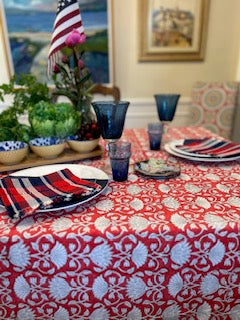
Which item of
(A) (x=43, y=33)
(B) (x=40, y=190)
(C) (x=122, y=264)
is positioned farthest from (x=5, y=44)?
(C) (x=122, y=264)

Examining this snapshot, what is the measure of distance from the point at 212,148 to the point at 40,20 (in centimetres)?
172

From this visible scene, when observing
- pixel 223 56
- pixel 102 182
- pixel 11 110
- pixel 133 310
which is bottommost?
pixel 133 310

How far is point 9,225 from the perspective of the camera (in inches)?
21.5

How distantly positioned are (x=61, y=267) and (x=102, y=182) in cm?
26

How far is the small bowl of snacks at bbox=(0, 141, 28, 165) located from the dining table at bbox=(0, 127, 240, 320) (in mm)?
286

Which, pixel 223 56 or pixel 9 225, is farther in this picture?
pixel 223 56

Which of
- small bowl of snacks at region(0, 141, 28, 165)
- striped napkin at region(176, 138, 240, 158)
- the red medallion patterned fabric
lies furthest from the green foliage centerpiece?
the red medallion patterned fabric

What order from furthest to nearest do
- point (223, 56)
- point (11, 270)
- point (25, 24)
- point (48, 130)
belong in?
1. point (223, 56)
2. point (25, 24)
3. point (48, 130)
4. point (11, 270)

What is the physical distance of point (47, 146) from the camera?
88 cm

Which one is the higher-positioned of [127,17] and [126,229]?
[127,17]

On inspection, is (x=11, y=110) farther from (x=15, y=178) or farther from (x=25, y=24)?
(x=25, y=24)

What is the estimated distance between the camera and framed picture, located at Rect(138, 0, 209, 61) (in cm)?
195

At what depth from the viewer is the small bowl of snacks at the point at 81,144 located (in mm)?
956

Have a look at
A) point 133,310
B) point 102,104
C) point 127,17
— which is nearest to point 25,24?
point 127,17
